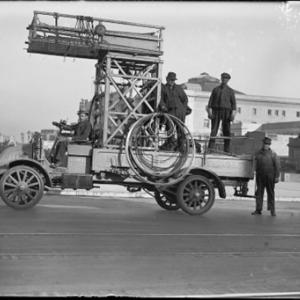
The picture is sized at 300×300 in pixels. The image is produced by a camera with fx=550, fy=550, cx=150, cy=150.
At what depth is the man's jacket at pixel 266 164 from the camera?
40.4 feet

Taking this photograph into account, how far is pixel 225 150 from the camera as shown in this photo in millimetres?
12727

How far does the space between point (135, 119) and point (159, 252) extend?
495 cm

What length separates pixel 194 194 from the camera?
38.3 ft

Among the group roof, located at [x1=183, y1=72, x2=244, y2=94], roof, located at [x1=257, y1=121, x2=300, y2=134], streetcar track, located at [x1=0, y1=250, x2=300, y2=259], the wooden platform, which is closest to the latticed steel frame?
the wooden platform

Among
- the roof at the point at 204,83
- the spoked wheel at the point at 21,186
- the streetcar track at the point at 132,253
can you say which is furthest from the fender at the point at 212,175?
the roof at the point at 204,83

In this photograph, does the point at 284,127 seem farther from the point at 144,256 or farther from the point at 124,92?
the point at 144,256

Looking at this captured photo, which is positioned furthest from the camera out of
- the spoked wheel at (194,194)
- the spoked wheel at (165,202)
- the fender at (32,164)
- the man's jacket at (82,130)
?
the spoked wheel at (165,202)

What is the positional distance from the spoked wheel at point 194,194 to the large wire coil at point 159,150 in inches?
9.0

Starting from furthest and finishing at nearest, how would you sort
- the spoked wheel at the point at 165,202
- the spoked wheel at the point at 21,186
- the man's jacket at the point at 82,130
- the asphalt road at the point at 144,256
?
1. the spoked wheel at the point at 165,202
2. the man's jacket at the point at 82,130
3. the spoked wheel at the point at 21,186
4. the asphalt road at the point at 144,256

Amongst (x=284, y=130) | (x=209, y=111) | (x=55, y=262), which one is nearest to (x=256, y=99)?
(x=284, y=130)

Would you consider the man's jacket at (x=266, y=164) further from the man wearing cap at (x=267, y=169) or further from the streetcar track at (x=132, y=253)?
the streetcar track at (x=132, y=253)

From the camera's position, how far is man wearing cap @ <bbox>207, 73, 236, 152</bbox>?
41.2ft

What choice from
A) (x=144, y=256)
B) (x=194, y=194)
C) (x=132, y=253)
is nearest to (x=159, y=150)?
(x=194, y=194)

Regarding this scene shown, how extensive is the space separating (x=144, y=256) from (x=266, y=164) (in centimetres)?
616
